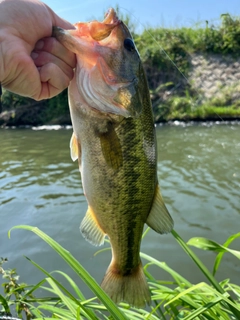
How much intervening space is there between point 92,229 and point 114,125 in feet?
→ 2.03

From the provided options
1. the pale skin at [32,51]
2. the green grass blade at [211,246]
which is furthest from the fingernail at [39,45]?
the green grass blade at [211,246]

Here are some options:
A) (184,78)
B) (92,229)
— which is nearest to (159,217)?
(92,229)

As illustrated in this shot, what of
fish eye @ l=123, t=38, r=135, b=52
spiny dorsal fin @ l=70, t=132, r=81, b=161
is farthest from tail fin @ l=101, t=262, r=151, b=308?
fish eye @ l=123, t=38, r=135, b=52

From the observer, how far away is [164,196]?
21.8ft

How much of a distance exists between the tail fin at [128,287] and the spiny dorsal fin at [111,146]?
68 cm

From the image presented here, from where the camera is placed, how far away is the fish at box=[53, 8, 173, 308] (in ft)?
5.21

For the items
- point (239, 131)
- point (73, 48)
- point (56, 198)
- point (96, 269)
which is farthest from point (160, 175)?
point (73, 48)

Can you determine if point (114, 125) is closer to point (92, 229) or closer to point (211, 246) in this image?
point (92, 229)

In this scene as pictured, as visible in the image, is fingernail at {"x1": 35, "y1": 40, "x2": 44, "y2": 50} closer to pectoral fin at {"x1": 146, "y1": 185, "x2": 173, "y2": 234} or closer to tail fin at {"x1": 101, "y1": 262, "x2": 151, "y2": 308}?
pectoral fin at {"x1": 146, "y1": 185, "x2": 173, "y2": 234}

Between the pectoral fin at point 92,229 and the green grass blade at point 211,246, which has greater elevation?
the pectoral fin at point 92,229

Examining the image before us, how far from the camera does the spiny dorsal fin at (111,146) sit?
1588 mm

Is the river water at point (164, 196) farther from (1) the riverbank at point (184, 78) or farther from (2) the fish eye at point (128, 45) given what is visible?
(1) the riverbank at point (184, 78)

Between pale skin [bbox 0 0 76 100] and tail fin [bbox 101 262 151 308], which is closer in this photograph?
pale skin [bbox 0 0 76 100]

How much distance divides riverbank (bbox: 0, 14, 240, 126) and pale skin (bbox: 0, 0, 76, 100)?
15058mm
